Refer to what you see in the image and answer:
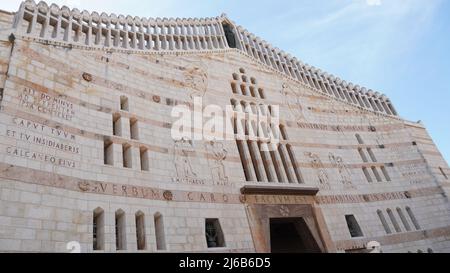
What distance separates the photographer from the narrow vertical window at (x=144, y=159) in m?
9.71

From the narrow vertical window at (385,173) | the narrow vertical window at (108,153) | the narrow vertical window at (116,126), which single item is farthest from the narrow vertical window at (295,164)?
the narrow vertical window at (108,153)

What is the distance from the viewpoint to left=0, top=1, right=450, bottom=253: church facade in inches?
303

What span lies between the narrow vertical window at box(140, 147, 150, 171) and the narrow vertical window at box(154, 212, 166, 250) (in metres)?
1.56

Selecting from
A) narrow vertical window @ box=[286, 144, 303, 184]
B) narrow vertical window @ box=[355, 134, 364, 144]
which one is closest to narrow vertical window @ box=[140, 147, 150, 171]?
narrow vertical window @ box=[286, 144, 303, 184]

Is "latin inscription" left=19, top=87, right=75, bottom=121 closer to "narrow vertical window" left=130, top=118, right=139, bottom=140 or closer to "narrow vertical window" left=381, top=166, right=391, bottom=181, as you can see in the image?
"narrow vertical window" left=130, top=118, right=139, bottom=140

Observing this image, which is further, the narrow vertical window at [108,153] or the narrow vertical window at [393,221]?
the narrow vertical window at [393,221]

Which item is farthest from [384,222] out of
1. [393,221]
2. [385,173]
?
[385,173]

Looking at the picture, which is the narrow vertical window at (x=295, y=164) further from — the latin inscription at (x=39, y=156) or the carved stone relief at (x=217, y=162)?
the latin inscription at (x=39, y=156)

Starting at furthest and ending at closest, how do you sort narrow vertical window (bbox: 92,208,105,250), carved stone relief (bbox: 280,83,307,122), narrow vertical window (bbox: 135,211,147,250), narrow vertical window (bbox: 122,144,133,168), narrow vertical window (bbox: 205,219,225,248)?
carved stone relief (bbox: 280,83,307,122) → narrow vertical window (bbox: 205,219,225,248) → narrow vertical window (bbox: 122,144,133,168) → narrow vertical window (bbox: 135,211,147,250) → narrow vertical window (bbox: 92,208,105,250)

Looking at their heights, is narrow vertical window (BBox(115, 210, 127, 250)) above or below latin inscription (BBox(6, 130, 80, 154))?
below

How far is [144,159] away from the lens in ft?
32.5

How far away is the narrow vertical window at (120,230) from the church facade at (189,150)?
0.04 metres

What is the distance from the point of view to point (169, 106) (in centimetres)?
1163
